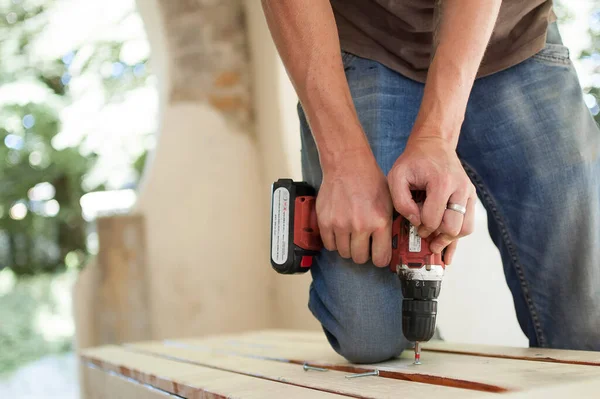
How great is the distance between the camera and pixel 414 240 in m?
1.15

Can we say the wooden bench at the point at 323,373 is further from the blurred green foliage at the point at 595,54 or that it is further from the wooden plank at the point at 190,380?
the blurred green foliage at the point at 595,54

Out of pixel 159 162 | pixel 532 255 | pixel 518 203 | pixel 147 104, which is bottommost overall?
pixel 532 255

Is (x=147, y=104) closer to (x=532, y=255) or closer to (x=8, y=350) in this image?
(x=8, y=350)

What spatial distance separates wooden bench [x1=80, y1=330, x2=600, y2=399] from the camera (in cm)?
95

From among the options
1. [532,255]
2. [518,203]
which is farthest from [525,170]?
[532,255]

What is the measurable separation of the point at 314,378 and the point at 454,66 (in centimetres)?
61

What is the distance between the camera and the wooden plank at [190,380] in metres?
1.05

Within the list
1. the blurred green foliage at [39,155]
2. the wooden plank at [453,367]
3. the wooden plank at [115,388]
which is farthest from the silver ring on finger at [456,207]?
the blurred green foliage at [39,155]

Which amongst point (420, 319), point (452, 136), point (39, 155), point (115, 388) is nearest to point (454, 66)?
point (452, 136)

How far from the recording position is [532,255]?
1.50 metres

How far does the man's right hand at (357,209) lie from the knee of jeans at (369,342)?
0.63ft

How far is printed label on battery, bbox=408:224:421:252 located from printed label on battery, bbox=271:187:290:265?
265 millimetres

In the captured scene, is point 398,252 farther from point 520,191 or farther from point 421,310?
point 520,191

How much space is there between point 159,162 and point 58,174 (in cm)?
263
